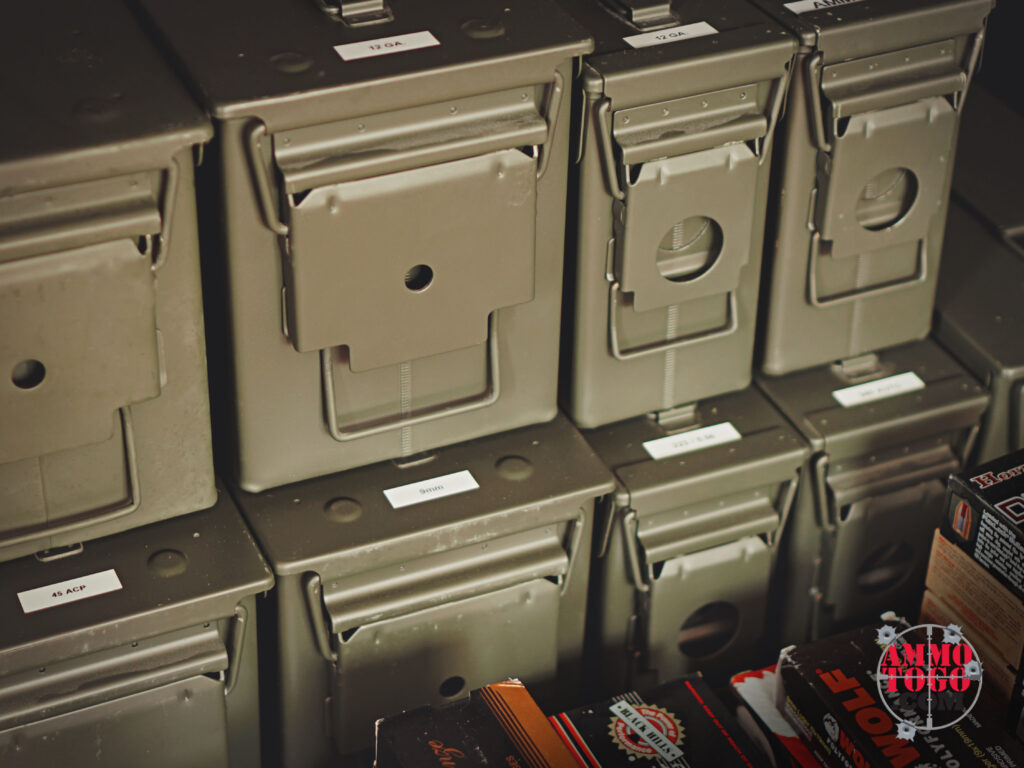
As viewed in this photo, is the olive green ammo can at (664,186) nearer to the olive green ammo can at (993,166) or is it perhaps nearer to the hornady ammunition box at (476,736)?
the hornady ammunition box at (476,736)

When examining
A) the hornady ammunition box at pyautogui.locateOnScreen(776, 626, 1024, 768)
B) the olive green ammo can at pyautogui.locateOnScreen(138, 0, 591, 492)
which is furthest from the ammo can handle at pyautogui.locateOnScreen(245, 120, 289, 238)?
the hornady ammunition box at pyautogui.locateOnScreen(776, 626, 1024, 768)

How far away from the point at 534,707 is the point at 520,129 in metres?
0.79

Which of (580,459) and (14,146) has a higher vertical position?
(14,146)

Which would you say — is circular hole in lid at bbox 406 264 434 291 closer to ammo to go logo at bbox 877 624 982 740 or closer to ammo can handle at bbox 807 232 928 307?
ammo can handle at bbox 807 232 928 307

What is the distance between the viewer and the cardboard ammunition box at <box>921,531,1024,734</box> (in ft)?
6.56

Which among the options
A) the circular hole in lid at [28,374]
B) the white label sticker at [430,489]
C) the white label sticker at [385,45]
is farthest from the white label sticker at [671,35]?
the circular hole in lid at [28,374]

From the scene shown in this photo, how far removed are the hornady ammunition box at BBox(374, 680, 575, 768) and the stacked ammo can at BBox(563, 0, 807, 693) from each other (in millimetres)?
399

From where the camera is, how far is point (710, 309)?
7.43 ft

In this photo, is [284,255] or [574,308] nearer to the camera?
[284,255]

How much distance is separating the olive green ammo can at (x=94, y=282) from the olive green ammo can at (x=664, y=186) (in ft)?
1.89

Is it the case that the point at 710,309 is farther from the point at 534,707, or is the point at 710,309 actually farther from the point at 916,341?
the point at 534,707

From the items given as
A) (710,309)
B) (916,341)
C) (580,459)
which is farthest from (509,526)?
(916,341)

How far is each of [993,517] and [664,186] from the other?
650 mm

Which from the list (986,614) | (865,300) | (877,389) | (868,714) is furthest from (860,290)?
(868,714)
